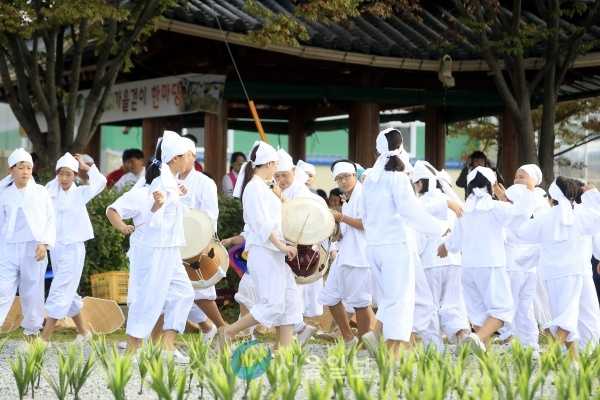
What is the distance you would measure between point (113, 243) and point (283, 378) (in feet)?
23.4

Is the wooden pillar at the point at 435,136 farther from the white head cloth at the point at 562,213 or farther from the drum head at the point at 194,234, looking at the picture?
the drum head at the point at 194,234

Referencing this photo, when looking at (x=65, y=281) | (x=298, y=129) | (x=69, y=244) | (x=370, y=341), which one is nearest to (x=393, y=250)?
(x=370, y=341)

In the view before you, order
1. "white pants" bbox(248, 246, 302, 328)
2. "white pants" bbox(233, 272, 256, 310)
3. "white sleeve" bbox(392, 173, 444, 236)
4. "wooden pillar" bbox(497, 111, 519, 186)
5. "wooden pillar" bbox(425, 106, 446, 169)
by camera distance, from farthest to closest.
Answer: "wooden pillar" bbox(425, 106, 446, 169) < "wooden pillar" bbox(497, 111, 519, 186) < "white pants" bbox(233, 272, 256, 310) < "white pants" bbox(248, 246, 302, 328) < "white sleeve" bbox(392, 173, 444, 236)

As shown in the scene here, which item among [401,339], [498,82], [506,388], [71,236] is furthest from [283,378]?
[498,82]

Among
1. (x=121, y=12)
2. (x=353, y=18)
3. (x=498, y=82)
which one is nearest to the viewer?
(x=121, y=12)

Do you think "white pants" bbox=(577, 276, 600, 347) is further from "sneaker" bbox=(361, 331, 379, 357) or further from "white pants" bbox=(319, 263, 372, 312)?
"white pants" bbox=(319, 263, 372, 312)

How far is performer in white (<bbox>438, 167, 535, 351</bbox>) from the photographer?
949 centimetres

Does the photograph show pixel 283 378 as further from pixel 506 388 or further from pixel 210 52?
pixel 210 52

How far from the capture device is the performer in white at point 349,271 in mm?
10062

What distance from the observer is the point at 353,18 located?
16.2 metres

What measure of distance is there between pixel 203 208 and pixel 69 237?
4.20 feet

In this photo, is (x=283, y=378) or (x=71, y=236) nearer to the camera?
(x=283, y=378)

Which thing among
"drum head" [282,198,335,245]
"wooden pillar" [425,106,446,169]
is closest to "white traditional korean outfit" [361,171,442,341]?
"drum head" [282,198,335,245]

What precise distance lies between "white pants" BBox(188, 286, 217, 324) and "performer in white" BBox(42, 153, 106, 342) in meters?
0.93
